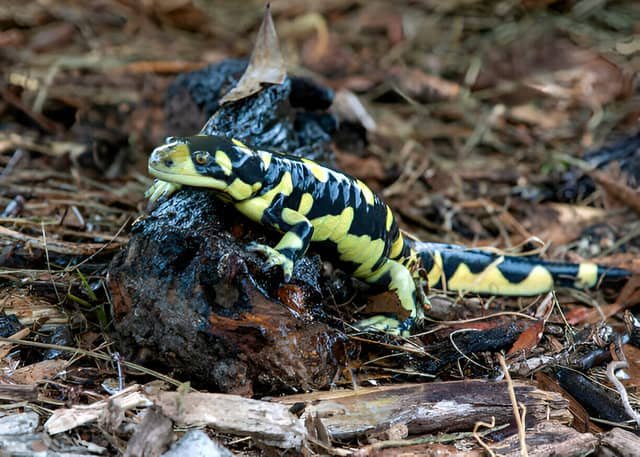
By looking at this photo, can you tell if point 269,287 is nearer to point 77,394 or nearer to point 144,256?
point 144,256

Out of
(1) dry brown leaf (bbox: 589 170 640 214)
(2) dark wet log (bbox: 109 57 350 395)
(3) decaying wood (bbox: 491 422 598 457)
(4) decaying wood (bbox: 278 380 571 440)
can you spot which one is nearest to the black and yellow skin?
(2) dark wet log (bbox: 109 57 350 395)

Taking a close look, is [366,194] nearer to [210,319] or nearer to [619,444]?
[210,319]

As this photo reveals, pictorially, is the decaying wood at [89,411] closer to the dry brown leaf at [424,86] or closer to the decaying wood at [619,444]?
the decaying wood at [619,444]

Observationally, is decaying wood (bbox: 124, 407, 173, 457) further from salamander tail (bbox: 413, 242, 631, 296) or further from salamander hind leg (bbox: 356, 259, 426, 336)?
salamander tail (bbox: 413, 242, 631, 296)

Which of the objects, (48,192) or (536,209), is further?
(536,209)

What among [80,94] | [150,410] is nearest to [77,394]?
[150,410]

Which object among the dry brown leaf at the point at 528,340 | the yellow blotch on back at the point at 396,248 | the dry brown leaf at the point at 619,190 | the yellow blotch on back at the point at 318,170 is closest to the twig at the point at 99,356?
the yellow blotch on back at the point at 318,170
